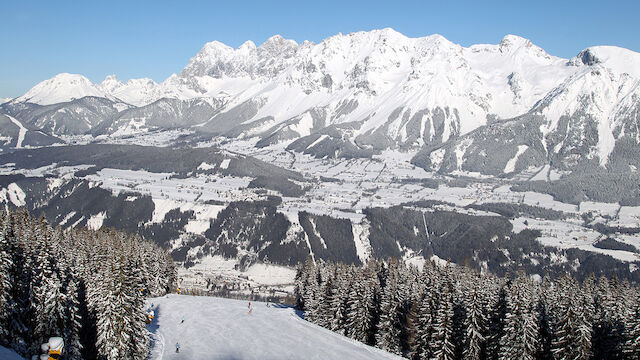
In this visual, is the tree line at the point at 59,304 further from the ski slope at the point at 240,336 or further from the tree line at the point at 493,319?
the tree line at the point at 493,319

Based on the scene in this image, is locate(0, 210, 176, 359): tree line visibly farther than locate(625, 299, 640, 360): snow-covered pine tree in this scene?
No

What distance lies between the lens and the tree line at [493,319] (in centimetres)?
5550

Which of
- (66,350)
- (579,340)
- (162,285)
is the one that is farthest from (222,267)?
(579,340)

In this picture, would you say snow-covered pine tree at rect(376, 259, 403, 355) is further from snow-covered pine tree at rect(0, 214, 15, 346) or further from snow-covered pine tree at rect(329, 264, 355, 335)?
snow-covered pine tree at rect(0, 214, 15, 346)

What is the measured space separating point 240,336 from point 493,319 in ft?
118

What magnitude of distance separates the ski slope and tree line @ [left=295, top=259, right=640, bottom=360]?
4986mm

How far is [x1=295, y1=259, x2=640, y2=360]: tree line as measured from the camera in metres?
55.5

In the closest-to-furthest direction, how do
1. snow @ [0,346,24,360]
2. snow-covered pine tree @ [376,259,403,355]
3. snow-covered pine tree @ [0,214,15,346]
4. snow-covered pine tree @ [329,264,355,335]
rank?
snow @ [0,346,24,360] → snow-covered pine tree @ [0,214,15,346] → snow-covered pine tree @ [376,259,403,355] → snow-covered pine tree @ [329,264,355,335]

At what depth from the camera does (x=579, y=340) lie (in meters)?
54.6

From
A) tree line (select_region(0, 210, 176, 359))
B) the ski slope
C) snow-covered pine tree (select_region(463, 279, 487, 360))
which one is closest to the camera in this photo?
tree line (select_region(0, 210, 176, 359))

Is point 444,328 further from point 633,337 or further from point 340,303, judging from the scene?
point 340,303

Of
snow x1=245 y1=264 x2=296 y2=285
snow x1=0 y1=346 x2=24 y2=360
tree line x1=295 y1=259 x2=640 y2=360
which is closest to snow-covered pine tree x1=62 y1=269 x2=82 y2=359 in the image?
snow x1=0 y1=346 x2=24 y2=360

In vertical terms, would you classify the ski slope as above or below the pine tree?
below

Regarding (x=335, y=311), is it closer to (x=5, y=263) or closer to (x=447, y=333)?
(x=447, y=333)
